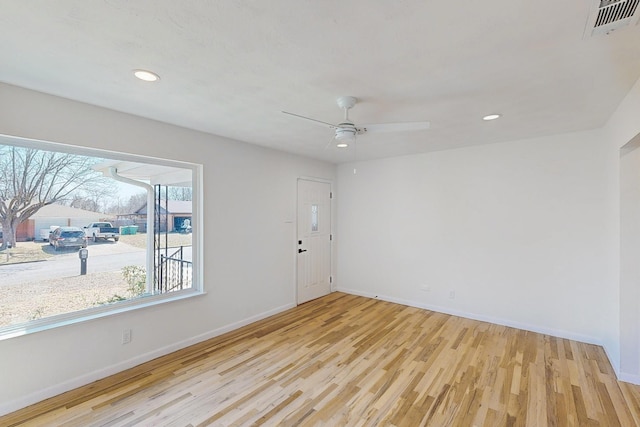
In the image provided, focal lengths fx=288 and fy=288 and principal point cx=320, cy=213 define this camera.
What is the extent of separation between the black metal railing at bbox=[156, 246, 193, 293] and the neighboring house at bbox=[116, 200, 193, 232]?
12.8 inches

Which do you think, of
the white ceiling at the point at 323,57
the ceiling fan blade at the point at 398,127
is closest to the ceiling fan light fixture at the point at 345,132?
the ceiling fan blade at the point at 398,127

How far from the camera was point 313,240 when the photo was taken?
532cm

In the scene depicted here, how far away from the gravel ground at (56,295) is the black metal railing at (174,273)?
393 millimetres

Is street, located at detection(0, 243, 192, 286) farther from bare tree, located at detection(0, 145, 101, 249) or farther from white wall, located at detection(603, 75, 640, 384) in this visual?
white wall, located at detection(603, 75, 640, 384)

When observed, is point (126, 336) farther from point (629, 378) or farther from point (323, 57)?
point (629, 378)

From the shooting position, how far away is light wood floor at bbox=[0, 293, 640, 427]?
2.24 metres

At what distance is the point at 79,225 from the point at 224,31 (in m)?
2.42

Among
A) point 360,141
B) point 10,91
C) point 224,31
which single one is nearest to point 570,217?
point 360,141

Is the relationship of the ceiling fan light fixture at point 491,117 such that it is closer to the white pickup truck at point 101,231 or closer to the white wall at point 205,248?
the white wall at point 205,248

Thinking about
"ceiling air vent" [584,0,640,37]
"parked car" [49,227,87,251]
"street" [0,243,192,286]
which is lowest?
"street" [0,243,192,286]

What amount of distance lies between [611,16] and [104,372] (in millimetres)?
4532

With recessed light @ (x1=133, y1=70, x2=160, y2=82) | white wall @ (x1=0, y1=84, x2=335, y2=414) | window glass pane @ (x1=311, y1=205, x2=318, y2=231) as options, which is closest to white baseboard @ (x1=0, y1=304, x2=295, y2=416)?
white wall @ (x1=0, y1=84, x2=335, y2=414)

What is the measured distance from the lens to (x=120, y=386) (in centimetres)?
262

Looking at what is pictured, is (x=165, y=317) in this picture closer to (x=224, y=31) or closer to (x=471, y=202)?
(x=224, y=31)
